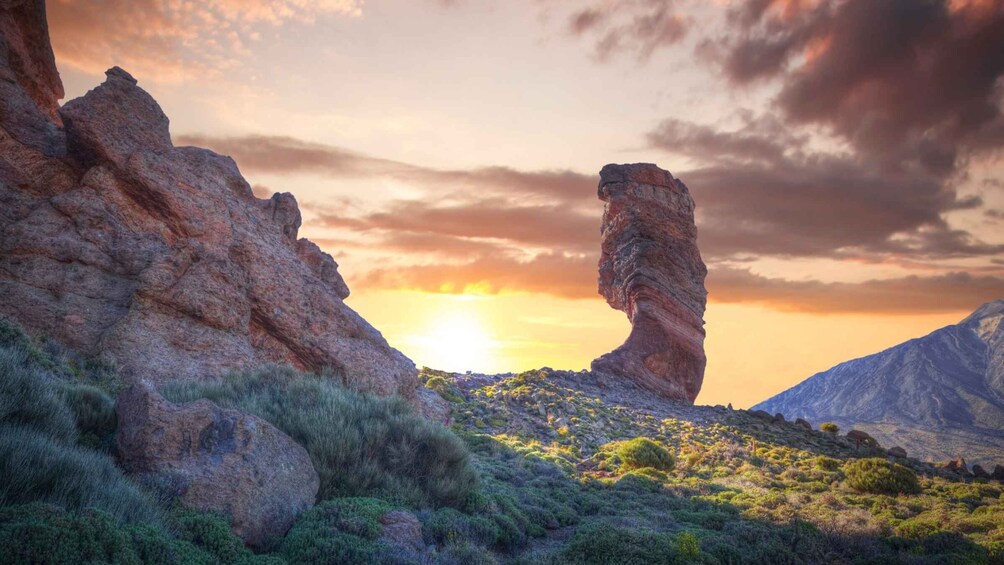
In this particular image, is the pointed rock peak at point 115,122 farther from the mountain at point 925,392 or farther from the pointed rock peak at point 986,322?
the pointed rock peak at point 986,322

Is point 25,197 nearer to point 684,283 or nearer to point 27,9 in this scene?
point 27,9

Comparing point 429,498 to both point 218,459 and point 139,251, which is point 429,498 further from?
point 139,251

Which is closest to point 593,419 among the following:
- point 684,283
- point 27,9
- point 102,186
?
point 684,283

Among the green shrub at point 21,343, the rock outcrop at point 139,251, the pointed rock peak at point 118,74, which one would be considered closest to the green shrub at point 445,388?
the rock outcrop at point 139,251

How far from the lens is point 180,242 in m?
16.4

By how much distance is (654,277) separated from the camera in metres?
45.9

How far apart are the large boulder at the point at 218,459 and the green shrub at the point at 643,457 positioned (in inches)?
704

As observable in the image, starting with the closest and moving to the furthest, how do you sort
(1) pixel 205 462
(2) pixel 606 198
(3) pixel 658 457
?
(1) pixel 205 462 → (3) pixel 658 457 → (2) pixel 606 198

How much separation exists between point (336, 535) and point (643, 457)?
18.9 m

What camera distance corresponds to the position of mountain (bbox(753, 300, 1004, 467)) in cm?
11256

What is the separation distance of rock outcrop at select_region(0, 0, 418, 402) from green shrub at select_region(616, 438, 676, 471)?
10.3 metres

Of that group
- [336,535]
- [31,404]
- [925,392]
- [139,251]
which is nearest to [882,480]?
[336,535]

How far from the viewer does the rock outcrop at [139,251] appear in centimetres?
1391

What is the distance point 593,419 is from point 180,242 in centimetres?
2463
